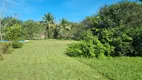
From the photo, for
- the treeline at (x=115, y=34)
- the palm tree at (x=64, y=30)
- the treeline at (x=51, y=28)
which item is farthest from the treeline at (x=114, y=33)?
the palm tree at (x=64, y=30)

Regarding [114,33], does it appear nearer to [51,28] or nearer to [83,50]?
[83,50]

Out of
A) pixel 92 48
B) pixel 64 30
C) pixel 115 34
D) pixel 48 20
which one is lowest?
pixel 92 48

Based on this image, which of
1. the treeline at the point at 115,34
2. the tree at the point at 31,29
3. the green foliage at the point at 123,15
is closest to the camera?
the treeline at the point at 115,34

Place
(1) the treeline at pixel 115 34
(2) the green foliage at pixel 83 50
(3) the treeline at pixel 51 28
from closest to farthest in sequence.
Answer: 1. (2) the green foliage at pixel 83 50
2. (1) the treeline at pixel 115 34
3. (3) the treeline at pixel 51 28

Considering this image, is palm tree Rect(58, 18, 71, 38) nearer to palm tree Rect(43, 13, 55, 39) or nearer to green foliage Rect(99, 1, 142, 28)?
palm tree Rect(43, 13, 55, 39)

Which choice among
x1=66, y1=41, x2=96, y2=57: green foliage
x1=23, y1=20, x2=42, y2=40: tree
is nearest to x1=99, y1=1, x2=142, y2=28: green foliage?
x1=66, y1=41, x2=96, y2=57: green foliage

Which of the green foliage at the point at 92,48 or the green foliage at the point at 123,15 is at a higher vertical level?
the green foliage at the point at 123,15

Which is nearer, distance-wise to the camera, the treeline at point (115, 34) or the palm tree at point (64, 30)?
the treeline at point (115, 34)

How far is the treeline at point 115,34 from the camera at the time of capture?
1316cm

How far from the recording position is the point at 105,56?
13117 mm

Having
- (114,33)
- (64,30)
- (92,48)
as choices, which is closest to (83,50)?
(92,48)

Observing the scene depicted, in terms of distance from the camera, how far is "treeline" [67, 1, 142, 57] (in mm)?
13164

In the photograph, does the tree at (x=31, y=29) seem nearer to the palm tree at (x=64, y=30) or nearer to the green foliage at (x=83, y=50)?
the palm tree at (x=64, y=30)

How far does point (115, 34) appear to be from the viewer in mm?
13633
